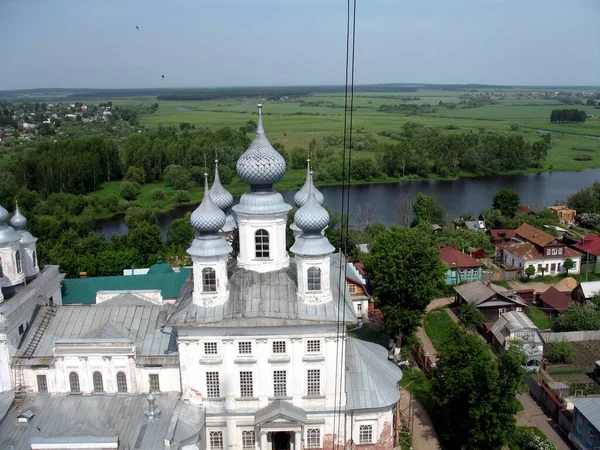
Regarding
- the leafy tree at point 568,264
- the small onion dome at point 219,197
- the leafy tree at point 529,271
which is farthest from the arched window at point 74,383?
the leafy tree at point 568,264

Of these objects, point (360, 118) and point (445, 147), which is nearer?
point (445, 147)

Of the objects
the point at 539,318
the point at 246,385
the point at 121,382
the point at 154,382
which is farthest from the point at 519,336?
the point at 121,382

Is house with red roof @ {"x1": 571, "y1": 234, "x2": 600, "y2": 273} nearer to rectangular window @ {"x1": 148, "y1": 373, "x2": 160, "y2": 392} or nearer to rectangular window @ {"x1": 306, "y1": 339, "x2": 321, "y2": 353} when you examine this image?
rectangular window @ {"x1": 306, "y1": 339, "x2": 321, "y2": 353}

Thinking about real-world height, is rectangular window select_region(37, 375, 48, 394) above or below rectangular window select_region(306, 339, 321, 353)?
below

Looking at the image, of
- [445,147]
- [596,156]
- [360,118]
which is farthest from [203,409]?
[360,118]

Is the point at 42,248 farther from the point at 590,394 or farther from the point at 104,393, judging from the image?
the point at 590,394

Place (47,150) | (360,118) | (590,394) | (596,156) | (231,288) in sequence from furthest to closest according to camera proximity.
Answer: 1. (360,118)
2. (596,156)
3. (47,150)
4. (590,394)
5. (231,288)

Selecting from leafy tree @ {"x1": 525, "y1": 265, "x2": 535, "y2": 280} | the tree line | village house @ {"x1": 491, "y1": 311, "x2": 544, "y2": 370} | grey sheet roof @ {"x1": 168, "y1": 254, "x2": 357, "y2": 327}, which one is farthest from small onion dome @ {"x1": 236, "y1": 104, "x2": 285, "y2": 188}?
the tree line
